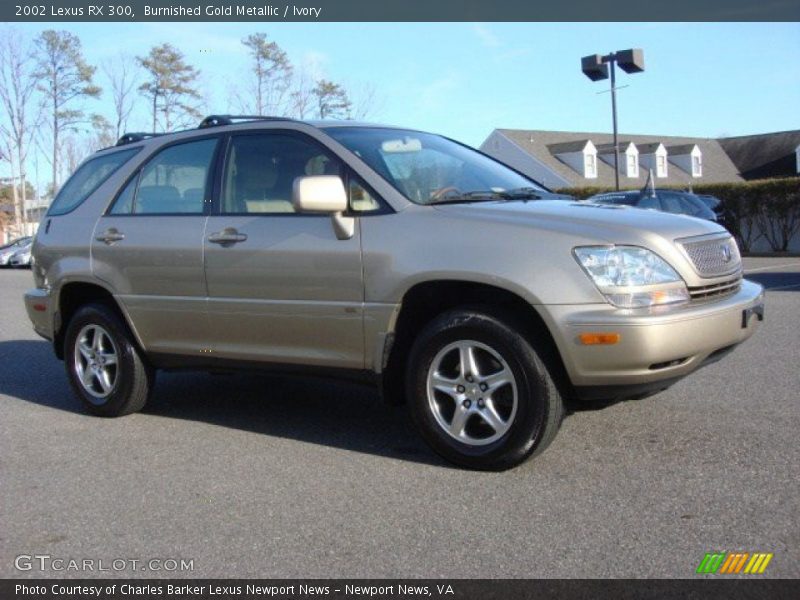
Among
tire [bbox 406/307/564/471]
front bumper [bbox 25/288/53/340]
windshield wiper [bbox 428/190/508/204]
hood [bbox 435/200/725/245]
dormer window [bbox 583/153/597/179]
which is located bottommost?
tire [bbox 406/307/564/471]

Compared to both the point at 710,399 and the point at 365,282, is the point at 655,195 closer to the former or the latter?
the point at 710,399

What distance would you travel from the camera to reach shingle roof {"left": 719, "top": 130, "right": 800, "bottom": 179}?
176 ft

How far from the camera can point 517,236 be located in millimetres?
4152

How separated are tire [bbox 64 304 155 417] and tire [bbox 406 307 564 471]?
2216 mm

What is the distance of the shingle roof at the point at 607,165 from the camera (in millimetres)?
50125

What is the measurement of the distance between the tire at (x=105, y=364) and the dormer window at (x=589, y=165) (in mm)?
46162

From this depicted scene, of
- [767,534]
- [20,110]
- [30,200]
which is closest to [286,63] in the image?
[20,110]

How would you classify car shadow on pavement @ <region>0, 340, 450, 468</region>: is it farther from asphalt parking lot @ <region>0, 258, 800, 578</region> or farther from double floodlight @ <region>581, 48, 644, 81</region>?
double floodlight @ <region>581, 48, 644, 81</region>

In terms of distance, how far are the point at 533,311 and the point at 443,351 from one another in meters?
0.50

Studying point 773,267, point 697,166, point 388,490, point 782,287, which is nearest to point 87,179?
point 388,490

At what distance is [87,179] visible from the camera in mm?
6293

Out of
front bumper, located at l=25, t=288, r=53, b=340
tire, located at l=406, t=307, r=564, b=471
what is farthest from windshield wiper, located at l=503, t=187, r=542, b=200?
front bumper, located at l=25, t=288, r=53, b=340

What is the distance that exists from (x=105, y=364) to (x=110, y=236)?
89cm
